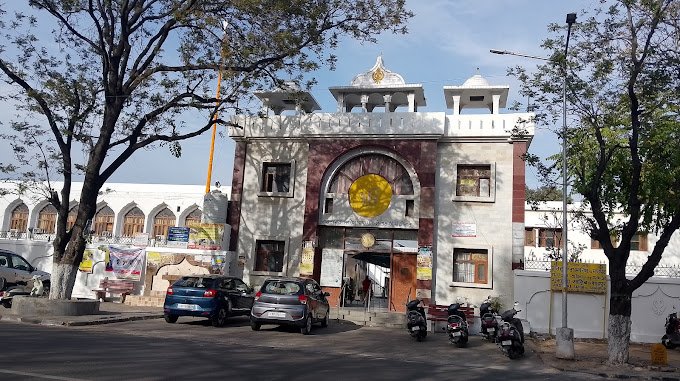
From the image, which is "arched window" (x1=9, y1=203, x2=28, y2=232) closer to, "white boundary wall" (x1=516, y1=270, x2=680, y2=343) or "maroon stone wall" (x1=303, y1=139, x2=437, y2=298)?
"maroon stone wall" (x1=303, y1=139, x2=437, y2=298)

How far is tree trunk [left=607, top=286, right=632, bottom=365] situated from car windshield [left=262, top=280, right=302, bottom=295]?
8135 millimetres

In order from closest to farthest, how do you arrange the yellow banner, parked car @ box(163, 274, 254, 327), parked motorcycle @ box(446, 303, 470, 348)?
parked motorcycle @ box(446, 303, 470, 348) → parked car @ box(163, 274, 254, 327) → the yellow banner

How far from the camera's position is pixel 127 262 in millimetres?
23141

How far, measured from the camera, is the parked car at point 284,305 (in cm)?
1526

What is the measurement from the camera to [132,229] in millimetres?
40188

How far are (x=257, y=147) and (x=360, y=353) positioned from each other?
46.8ft

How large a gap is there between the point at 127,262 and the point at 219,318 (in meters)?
8.65

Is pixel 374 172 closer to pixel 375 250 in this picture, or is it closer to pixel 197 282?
pixel 375 250

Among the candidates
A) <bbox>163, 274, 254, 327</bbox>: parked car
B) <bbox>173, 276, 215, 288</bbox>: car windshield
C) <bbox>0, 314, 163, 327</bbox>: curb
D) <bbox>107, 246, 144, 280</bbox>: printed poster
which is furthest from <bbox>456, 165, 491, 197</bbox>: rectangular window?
<bbox>0, 314, 163, 327</bbox>: curb

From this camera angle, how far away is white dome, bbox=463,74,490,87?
24.0 meters

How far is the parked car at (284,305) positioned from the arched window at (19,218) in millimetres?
33862

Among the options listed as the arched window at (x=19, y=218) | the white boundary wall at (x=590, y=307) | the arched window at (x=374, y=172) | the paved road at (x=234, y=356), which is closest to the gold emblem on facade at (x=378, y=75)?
the arched window at (x=374, y=172)

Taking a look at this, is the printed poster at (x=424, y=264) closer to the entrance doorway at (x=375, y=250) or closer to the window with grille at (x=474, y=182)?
the entrance doorway at (x=375, y=250)

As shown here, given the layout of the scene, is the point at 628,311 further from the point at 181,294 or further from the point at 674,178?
the point at 181,294
